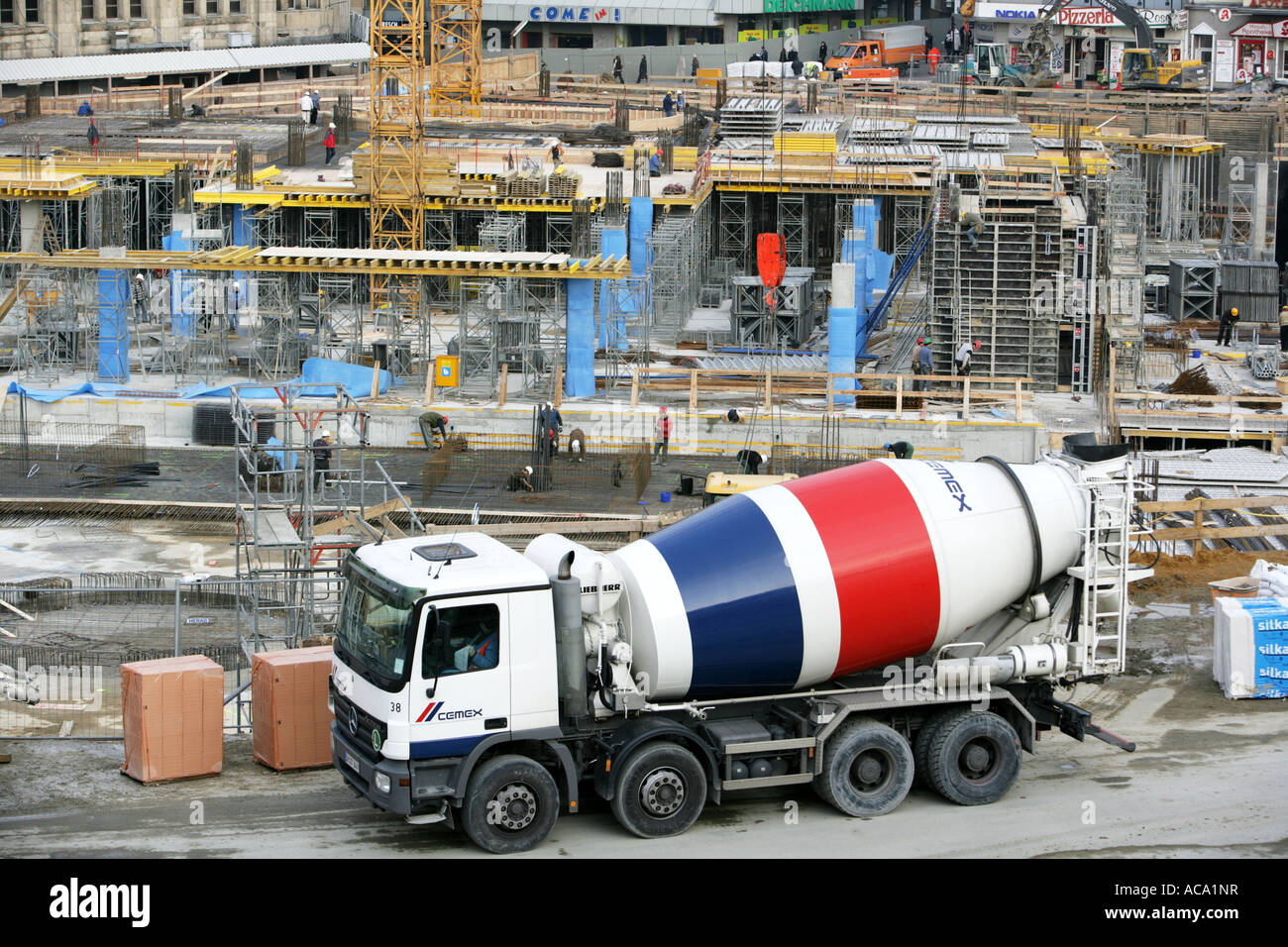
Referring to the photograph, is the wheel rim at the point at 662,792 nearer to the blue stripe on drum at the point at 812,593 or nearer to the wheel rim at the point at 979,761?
the blue stripe on drum at the point at 812,593

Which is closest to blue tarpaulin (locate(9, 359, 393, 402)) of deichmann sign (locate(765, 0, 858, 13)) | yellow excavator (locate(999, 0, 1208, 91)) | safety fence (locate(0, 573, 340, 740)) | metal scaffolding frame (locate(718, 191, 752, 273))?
safety fence (locate(0, 573, 340, 740))

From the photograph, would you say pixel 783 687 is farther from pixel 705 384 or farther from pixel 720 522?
pixel 705 384

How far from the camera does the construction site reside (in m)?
19.7

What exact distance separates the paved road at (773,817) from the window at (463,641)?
5.49 feet

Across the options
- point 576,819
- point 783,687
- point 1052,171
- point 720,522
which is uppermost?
point 1052,171

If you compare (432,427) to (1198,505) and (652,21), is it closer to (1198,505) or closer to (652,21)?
(1198,505)

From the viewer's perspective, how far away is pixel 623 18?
103 metres

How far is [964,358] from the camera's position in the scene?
39562 millimetres

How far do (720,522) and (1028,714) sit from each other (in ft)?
11.1

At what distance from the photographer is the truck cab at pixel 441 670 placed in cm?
1580

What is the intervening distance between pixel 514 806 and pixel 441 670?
53.6 inches

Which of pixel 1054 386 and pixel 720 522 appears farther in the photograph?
pixel 1054 386

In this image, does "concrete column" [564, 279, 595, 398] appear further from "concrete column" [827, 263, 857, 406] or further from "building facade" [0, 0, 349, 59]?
"building facade" [0, 0, 349, 59]
